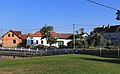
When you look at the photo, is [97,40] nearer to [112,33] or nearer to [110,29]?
[112,33]

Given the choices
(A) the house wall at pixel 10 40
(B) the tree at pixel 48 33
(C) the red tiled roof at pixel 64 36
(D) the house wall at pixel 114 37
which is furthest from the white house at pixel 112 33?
(A) the house wall at pixel 10 40

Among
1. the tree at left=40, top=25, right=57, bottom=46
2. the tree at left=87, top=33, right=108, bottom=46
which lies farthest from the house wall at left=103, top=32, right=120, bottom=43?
the tree at left=87, top=33, right=108, bottom=46

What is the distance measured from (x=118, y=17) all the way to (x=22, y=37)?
8282 cm

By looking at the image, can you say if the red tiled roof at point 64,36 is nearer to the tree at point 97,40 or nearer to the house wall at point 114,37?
the house wall at point 114,37

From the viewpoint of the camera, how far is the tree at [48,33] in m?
92.6

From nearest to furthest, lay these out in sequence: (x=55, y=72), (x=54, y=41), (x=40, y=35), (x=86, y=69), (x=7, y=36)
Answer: (x=55, y=72)
(x=86, y=69)
(x=54, y=41)
(x=40, y=35)
(x=7, y=36)

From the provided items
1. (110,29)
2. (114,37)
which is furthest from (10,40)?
(114,37)

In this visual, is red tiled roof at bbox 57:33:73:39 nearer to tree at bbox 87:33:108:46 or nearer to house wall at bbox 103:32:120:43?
house wall at bbox 103:32:120:43

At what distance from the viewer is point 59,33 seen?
108m

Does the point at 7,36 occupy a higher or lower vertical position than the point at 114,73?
higher

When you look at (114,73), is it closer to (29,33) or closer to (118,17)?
(118,17)

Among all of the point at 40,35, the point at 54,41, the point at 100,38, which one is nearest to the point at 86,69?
the point at 100,38

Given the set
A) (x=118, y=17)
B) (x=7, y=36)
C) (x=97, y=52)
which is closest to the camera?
(x=118, y=17)

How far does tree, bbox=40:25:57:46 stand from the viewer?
9262 cm
